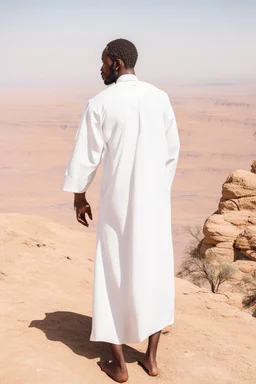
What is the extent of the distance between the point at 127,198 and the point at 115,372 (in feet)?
3.28

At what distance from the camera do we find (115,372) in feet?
10.4

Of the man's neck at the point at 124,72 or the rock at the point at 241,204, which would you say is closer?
the man's neck at the point at 124,72

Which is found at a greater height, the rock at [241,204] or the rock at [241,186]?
the rock at [241,186]

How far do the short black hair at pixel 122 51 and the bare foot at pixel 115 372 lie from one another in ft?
5.60

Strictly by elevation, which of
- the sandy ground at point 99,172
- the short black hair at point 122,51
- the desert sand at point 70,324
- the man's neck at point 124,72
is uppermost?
the short black hair at point 122,51

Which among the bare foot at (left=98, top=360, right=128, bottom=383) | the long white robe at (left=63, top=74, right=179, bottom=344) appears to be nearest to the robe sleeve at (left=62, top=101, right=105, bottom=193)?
the long white robe at (left=63, top=74, right=179, bottom=344)


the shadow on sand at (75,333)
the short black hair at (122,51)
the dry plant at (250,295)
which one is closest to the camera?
the short black hair at (122,51)

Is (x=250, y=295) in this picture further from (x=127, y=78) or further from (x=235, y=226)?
(x=127, y=78)

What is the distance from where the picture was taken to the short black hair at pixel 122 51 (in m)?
3.10

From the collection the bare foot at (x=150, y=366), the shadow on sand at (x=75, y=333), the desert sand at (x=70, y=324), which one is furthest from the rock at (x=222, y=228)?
the bare foot at (x=150, y=366)

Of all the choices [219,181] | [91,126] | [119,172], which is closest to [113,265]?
[119,172]

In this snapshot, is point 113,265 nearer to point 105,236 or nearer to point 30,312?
point 105,236

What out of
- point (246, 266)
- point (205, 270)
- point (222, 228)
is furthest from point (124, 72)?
point (222, 228)

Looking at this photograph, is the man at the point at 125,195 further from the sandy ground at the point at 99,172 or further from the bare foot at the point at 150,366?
the sandy ground at the point at 99,172
